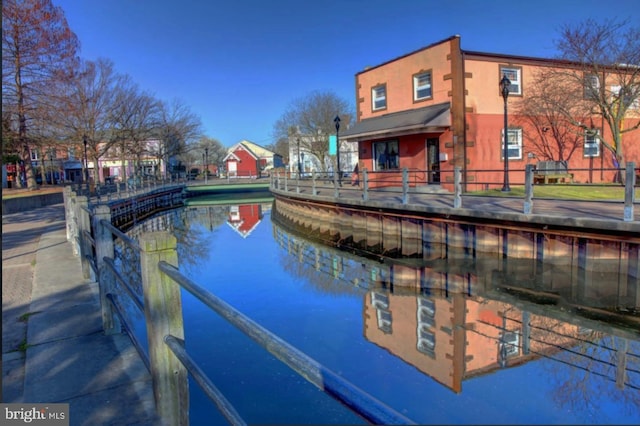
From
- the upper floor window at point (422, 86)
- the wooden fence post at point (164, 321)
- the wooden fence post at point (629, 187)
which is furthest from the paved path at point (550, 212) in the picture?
the wooden fence post at point (164, 321)

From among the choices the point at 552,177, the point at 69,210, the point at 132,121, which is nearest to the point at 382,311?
the point at 69,210

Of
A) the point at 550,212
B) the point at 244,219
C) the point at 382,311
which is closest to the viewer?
the point at 382,311

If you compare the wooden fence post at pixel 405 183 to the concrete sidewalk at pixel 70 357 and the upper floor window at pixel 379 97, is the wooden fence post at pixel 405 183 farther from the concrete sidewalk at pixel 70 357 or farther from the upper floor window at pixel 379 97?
the upper floor window at pixel 379 97

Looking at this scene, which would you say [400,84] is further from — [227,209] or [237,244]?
[227,209]

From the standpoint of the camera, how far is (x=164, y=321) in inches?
107

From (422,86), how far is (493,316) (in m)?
14.7

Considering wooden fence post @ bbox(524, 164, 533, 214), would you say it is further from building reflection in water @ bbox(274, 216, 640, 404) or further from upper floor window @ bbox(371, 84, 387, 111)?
upper floor window @ bbox(371, 84, 387, 111)

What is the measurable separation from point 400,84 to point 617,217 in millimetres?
13704

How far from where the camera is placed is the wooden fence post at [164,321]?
270 centimetres

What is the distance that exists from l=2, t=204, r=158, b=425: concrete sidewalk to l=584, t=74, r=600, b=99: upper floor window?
65.6ft

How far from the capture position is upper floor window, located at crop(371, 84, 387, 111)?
2309 cm

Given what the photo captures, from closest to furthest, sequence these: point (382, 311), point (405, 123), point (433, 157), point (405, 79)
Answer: point (382, 311)
point (405, 123)
point (433, 157)
point (405, 79)

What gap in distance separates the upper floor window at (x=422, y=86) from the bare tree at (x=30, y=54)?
18.4m

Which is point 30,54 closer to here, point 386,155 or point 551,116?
point 386,155
